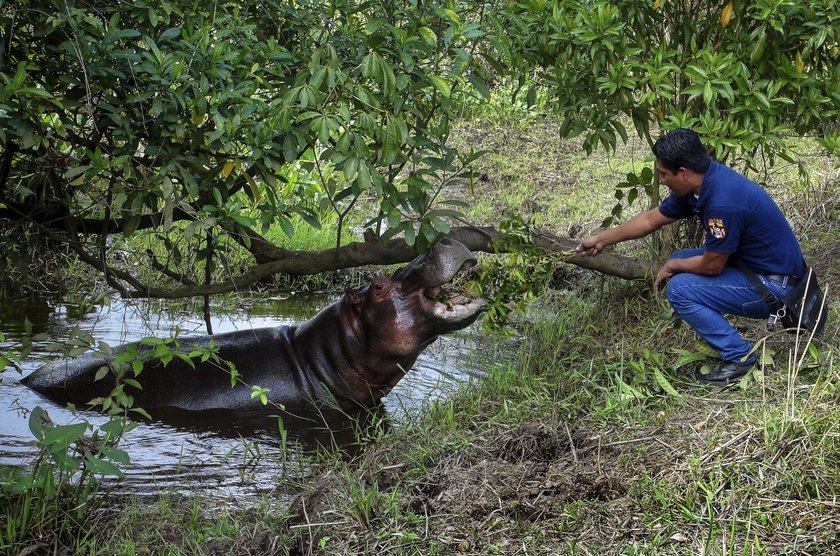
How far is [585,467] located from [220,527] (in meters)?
1.45

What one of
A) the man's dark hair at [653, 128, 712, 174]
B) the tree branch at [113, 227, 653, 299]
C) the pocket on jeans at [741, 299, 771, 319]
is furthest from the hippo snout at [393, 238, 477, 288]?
the pocket on jeans at [741, 299, 771, 319]

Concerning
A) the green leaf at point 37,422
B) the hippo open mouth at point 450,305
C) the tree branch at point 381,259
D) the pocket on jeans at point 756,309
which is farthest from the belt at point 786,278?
the green leaf at point 37,422

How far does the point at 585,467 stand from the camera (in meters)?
4.02

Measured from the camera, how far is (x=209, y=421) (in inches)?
227

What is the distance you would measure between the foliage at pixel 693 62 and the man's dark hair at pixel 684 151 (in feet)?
0.75

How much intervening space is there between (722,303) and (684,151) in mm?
723

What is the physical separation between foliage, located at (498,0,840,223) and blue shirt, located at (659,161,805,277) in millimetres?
329

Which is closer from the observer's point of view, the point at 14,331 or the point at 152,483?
the point at 152,483

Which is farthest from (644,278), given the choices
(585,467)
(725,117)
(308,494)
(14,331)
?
(14,331)

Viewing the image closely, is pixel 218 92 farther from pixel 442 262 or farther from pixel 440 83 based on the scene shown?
pixel 442 262

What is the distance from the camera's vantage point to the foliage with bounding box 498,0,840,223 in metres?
4.89

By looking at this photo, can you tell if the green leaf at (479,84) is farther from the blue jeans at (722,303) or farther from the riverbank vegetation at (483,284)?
the blue jeans at (722,303)

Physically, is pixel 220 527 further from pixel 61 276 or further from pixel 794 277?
pixel 61 276

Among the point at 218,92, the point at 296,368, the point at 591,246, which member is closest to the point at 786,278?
the point at 591,246
